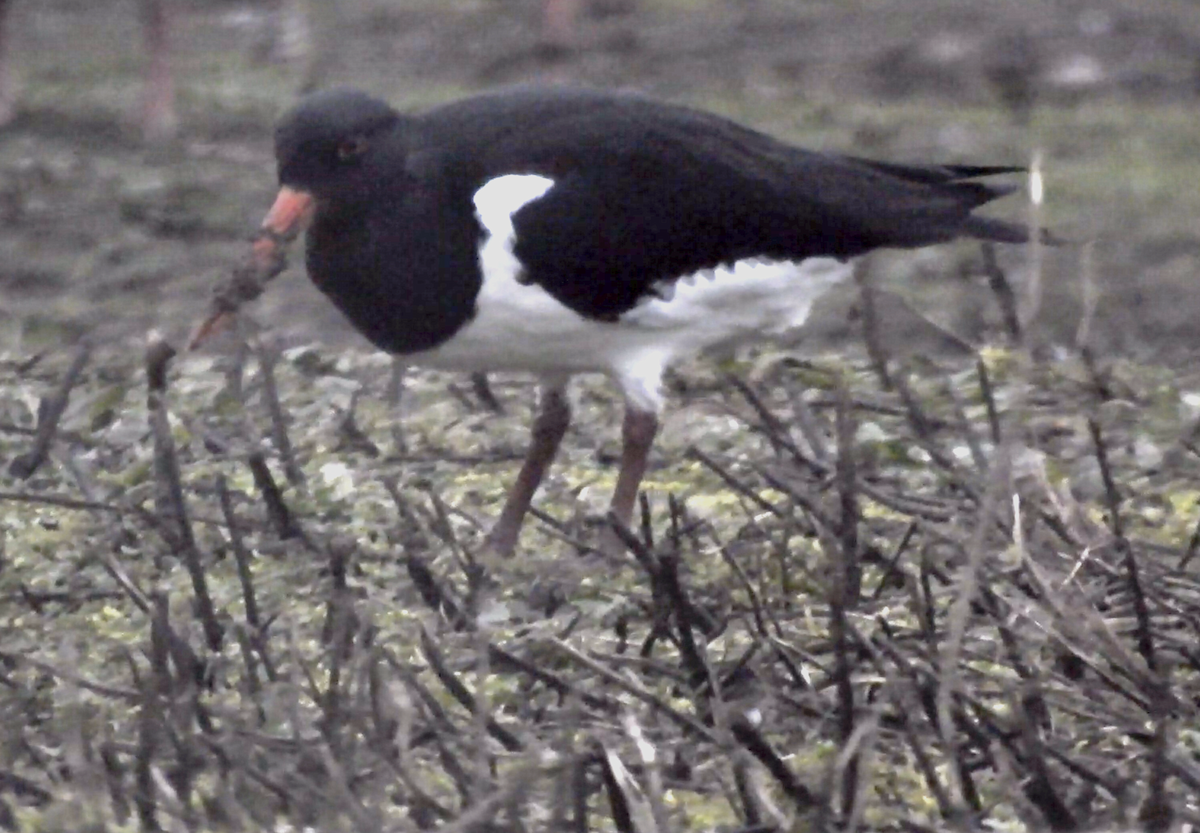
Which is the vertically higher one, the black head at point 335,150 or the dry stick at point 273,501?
the black head at point 335,150

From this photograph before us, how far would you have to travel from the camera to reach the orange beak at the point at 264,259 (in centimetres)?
475

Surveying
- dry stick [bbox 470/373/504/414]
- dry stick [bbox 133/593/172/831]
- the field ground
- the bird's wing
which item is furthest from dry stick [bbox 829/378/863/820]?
dry stick [bbox 470/373/504/414]

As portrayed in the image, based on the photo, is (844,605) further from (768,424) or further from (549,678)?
(768,424)

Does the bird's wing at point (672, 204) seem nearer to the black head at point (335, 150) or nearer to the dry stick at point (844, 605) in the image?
the black head at point (335, 150)

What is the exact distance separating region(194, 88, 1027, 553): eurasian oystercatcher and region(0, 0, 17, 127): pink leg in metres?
4.99

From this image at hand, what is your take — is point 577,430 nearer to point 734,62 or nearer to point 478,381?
point 478,381

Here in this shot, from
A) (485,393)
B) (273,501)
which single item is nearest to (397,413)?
(485,393)

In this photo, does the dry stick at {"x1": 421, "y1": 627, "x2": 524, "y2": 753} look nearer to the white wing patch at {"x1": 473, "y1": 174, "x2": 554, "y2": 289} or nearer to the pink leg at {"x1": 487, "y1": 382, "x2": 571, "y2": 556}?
the white wing patch at {"x1": 473, "y1": 174, "x2": 554, "y2": 289}

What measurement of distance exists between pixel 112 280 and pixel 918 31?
4.19 metres

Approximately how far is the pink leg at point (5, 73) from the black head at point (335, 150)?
5.06 metres

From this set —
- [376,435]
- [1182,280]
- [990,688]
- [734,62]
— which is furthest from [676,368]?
[734,62]

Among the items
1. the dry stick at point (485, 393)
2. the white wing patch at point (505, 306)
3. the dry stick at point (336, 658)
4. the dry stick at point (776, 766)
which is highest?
the white wing patch at point (505, 306)

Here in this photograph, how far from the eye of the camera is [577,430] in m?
6.16

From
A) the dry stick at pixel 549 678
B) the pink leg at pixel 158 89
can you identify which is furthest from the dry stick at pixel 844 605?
the pink leg at pixel 158 89
